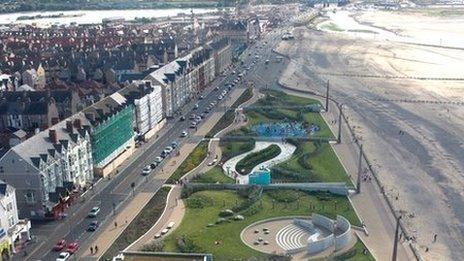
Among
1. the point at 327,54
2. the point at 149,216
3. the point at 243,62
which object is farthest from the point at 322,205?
the point at 327,54

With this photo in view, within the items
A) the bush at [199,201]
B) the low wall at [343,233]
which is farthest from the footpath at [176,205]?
the low wall at [343,233]

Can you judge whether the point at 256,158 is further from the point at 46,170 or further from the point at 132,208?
the point at 46,170

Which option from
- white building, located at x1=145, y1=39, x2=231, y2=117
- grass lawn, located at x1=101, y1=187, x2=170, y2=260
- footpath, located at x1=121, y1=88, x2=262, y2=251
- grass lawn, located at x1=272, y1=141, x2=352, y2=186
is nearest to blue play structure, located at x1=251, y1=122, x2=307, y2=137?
footpath, located at x1=121, y1=88, x2=262, y2=251

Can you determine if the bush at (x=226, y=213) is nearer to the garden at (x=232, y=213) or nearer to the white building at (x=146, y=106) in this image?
the garden at (x=232, y=213)

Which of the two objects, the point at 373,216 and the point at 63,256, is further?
the point at 373,216

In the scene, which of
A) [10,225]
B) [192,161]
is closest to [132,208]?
[10,225]
